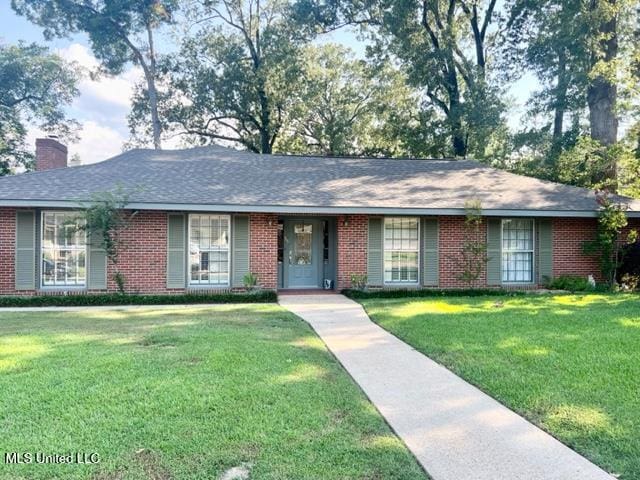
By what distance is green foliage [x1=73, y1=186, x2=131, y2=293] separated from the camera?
33.7ft

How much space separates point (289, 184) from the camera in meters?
13.0

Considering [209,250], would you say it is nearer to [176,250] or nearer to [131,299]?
[176,250]

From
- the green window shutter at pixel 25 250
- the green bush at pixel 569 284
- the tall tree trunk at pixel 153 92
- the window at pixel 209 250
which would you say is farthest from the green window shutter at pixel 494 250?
the tall tree trunk at pixel 153 92

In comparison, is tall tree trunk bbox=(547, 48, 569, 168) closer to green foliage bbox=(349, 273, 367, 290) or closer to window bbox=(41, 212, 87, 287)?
green foliage bbox=(349, 273, 367, 290)

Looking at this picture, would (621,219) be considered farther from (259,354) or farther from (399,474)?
(399,474)

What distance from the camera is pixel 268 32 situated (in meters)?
24.0

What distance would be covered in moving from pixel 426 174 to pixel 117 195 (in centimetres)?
943

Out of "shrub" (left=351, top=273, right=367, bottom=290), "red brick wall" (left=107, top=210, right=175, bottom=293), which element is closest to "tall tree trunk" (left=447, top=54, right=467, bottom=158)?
"shrub" (left=351, top=273, right=367, bottom=290)

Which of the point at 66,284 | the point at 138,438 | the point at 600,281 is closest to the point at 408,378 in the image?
the point at 138,438

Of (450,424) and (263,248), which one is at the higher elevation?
(263,248)

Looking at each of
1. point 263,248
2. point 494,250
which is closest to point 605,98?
point 494,250

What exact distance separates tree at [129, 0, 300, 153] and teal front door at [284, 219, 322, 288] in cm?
1350

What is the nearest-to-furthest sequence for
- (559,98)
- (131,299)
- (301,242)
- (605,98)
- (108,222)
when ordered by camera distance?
(108,222) → (131,299) → (301,242) → (605,98) → (559,98)

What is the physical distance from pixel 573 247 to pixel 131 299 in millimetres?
11936
